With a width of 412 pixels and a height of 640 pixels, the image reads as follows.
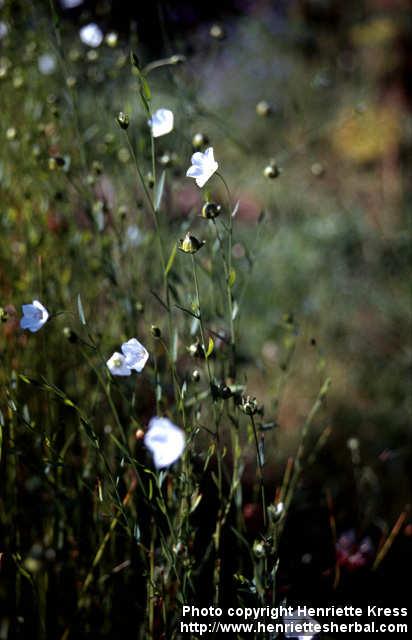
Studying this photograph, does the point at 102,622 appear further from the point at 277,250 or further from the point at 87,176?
the point at 277,250

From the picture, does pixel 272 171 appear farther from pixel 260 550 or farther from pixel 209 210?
pixel 260 550

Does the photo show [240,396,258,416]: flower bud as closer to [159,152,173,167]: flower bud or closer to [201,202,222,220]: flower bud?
[201,202,222,220]: flower bud

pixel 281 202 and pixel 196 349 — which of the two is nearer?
pixel 196 349

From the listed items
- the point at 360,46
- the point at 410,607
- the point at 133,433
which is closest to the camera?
the point at 133,433

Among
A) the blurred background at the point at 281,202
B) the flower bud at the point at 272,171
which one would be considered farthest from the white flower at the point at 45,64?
the flower bud at the point at 272,171

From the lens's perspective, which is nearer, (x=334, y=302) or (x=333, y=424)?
(x=333, y=424)

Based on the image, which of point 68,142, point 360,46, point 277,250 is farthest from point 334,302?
point 360,46

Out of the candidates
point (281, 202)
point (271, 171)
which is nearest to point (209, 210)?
point (271, 171)
